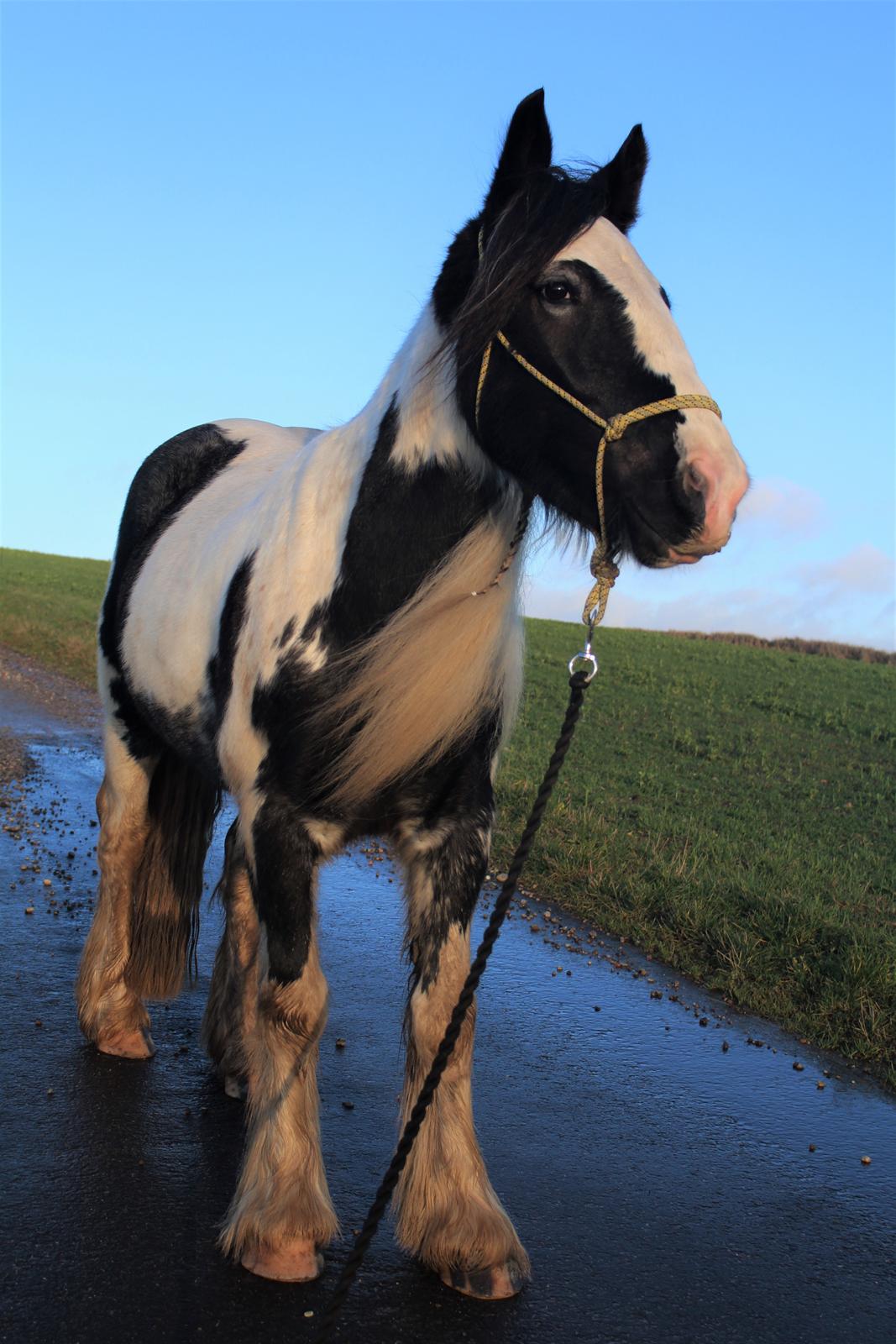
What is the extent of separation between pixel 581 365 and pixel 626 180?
0.69 metres

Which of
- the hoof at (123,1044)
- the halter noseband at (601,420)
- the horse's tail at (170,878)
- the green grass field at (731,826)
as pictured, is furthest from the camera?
the green grass field at (731,826)

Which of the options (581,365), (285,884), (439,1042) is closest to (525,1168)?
(439,1042)

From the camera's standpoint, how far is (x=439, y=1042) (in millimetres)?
3311

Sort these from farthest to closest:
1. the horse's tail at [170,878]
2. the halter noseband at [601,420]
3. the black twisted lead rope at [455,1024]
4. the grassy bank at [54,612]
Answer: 1. the grassy bank at [54,612]
2. the horse's tail at [170,878]
3. the halter noseband at [601,420]
4. the black twisted lead rope at [455,1024]

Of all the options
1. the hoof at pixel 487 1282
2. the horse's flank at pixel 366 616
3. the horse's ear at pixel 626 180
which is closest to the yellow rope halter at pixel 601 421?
the horse's flank at pixel 366 616

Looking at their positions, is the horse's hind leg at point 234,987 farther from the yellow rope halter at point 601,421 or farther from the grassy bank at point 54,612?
the grassy bank at point 54,612

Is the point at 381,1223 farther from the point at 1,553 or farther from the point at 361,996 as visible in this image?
the point at 1,553

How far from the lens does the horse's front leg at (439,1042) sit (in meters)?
3.26

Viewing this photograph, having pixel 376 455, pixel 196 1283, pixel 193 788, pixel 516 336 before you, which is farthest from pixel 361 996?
pixel 516 336

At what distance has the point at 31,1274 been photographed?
300 cm

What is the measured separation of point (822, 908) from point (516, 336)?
5.00 metres

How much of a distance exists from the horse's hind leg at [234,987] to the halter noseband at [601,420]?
6.34ft

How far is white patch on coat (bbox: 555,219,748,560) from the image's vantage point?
256 centimetres

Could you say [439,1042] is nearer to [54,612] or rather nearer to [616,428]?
[616,428]
